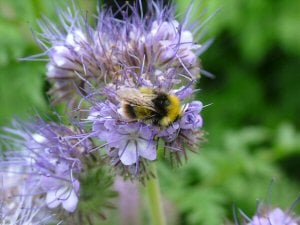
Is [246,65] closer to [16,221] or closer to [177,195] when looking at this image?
[177,195]

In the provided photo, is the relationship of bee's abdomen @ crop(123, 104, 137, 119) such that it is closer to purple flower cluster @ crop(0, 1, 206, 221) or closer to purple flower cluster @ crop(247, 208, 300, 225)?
purple flower cluster @ crop(0, 1, 206, 221)

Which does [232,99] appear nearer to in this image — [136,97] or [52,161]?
[52,161]

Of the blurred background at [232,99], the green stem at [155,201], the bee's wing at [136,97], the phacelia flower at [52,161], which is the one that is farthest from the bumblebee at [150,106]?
the blurred background at [232,99]

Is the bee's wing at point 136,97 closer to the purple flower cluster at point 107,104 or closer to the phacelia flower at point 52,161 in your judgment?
the purple flower cluster at point 107,104

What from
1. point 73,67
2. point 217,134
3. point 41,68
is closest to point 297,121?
point 217,134

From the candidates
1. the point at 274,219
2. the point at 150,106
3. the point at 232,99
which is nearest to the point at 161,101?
the point at 150,106

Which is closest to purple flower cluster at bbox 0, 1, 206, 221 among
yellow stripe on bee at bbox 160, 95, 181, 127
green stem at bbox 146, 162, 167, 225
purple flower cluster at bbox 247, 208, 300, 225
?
yellow stripe on bee at bbox 160, 95, 181, 127
